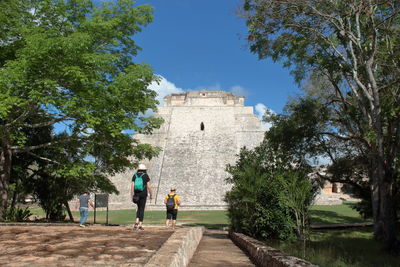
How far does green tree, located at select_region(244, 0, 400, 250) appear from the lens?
8.41 meters

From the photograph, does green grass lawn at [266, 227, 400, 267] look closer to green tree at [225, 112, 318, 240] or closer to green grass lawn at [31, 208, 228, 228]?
green tree at [225, 112, 318, 240]

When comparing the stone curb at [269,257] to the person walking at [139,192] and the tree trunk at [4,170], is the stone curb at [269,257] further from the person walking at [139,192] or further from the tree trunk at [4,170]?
the tree trunk at [4,170]

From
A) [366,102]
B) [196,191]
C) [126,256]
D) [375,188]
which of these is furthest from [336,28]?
[196,191]

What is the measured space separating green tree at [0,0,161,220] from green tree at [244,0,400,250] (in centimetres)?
Answer: 429

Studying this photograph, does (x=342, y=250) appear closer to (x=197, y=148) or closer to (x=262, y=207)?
(x=262, y=207)

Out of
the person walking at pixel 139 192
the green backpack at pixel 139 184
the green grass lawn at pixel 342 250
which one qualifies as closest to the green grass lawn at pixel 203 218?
the green grass lawn at pixel 342 250

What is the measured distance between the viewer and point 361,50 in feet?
28.8

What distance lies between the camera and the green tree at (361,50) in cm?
841

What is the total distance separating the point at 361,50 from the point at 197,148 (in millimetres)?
26935

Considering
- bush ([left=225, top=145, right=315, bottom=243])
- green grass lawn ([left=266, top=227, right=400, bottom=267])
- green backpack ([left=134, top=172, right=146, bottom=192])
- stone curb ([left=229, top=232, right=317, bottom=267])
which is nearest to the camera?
stone curb ([left=229, top=232, right=317, bottom=267])

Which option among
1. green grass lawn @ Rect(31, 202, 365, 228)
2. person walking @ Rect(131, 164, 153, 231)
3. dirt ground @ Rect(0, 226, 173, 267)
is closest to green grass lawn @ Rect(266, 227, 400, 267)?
person walking @ Rect(131, 164, 153, 231)

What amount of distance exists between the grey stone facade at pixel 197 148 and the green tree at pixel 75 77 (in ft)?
48.3

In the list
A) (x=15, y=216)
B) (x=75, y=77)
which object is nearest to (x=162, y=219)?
(x=15, y=216)

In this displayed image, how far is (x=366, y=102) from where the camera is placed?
410 inches
